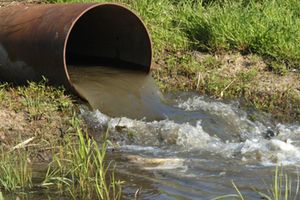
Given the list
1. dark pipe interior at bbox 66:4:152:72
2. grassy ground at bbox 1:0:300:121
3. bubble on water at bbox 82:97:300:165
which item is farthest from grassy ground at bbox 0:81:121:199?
grassy ground at bbox 1:0:300:121

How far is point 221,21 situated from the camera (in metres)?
7.61

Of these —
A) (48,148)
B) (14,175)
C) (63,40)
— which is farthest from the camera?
(63,40)

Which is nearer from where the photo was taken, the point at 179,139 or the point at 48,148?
the point at 48,148

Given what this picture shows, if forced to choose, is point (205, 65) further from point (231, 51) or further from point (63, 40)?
point (63, 40)

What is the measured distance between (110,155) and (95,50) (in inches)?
102

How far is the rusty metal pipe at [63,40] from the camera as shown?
608cm

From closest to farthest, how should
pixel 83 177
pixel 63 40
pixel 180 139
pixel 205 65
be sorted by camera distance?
pixel 83 177, pixel 180 139, pixel 63 40, pixel 205 65

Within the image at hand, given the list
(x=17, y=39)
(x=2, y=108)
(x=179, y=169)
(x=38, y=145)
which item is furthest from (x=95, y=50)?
(x=179, y=169)

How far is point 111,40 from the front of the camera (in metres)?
7.41

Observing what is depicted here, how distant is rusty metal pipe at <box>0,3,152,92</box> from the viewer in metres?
6.08

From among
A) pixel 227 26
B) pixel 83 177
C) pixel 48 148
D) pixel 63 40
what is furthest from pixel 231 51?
pixel 83 177

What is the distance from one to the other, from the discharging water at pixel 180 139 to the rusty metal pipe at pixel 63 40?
1.05ft

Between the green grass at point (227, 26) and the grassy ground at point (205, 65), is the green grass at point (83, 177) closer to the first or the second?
the grassy ground at point (205, 65)

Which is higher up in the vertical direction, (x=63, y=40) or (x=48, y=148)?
(x=63, y=40)
